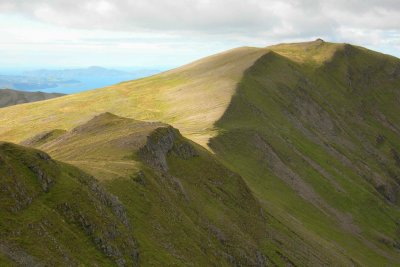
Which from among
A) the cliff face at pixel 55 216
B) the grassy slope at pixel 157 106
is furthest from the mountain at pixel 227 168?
the grassy slope at pixel 157 106

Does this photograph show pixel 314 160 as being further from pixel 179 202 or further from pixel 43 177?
pixel 43 177

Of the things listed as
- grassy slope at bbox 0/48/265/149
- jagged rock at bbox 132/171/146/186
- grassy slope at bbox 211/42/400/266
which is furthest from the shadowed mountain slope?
grassy slope at bbox 0/48/265/149

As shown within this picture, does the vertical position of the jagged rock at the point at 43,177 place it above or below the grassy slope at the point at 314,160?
above

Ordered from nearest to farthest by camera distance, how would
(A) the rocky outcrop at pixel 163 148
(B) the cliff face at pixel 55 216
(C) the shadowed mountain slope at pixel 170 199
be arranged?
1. (B) the cliff face at pixel 55 216
2. (C) the shadowed mountain slope at pixel 170 199
3. (A) the rocky outcrop at pixel 163 148

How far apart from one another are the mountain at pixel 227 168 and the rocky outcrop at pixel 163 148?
24cm

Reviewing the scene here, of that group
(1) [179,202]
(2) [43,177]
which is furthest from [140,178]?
(2) [43,177]

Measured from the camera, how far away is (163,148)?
228 feet

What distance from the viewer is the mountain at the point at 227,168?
48719 mm

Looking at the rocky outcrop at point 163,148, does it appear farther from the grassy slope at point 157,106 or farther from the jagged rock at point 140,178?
the grassy slope at point 157,106

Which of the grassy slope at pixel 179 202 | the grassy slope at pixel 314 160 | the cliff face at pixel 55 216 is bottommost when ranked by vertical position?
the grassy slope at pixel 314 160

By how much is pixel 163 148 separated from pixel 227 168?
15505 mm

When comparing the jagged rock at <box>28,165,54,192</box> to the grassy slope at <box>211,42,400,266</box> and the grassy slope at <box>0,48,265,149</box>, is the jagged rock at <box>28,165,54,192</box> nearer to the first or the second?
the grassy slope at <box>211,42,400,266</box>

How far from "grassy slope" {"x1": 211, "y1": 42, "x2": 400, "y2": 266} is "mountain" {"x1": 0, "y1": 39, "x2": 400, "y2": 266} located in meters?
0.56

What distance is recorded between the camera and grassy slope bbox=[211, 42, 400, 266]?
362ft
